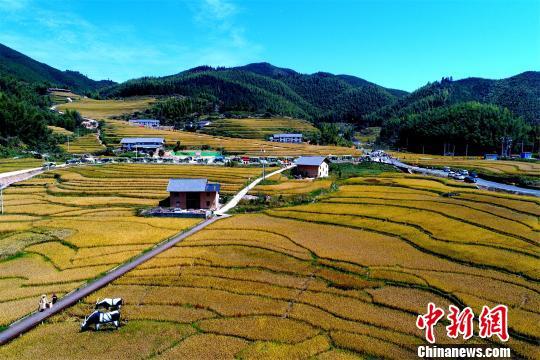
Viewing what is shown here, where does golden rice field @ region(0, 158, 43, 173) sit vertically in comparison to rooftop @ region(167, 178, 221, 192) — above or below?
above

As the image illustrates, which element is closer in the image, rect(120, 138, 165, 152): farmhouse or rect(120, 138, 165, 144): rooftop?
rect(120, 138, 165, 152): farmhouse

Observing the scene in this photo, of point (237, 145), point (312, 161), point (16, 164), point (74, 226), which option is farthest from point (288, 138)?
point (74, 226)

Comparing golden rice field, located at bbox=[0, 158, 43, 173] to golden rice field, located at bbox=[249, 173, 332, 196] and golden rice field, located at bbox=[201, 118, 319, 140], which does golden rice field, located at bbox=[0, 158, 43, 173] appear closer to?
golden rice field, located at bbox=[249, 173, 332, 196]

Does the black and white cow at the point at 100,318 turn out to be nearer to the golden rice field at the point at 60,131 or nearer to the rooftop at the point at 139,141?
the rooftop at the point at 139,141

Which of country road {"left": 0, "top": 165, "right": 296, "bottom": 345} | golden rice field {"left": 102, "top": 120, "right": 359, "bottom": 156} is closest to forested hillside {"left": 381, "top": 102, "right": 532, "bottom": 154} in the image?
golden rice field {"left": 102, "top": 120, "right": 359, "bottom": 156}

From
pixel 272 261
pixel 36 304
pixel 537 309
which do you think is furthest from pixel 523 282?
A: pixel 36 304

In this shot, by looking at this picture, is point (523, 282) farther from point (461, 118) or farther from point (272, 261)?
point (461, 118)
